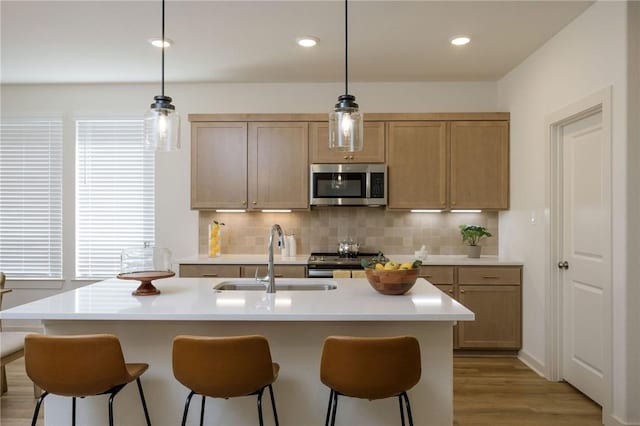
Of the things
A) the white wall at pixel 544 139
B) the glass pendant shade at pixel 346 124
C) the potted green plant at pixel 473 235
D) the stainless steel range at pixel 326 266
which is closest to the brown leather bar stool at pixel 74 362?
the glass pendant shade at pixel 346 124

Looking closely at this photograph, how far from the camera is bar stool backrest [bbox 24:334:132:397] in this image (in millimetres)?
1919

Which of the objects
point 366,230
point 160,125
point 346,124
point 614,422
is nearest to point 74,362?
point 160,125

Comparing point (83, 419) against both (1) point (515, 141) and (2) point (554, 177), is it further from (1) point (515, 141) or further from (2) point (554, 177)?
(1) point (515, 141)

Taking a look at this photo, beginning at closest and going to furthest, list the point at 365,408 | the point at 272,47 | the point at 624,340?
1. the point at 365,408
2. the point at 624,340
3. the point at 272,47

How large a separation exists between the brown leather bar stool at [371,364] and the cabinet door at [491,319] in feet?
8.21

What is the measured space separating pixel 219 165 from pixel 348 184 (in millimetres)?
1325

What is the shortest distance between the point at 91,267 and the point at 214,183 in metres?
1.79

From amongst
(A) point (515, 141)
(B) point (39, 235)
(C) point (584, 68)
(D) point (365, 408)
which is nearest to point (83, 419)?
(D) point (365, 408)

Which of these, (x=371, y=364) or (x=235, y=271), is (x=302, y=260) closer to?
(x=235, y=271)

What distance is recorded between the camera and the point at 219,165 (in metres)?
4.58

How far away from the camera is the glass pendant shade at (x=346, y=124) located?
2.42 metres

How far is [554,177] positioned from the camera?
3.61 m

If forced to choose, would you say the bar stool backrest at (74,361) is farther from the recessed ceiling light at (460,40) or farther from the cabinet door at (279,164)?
the recessed ceiling light at (460,40)

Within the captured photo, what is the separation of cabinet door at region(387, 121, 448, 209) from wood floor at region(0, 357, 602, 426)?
63.9 inches
